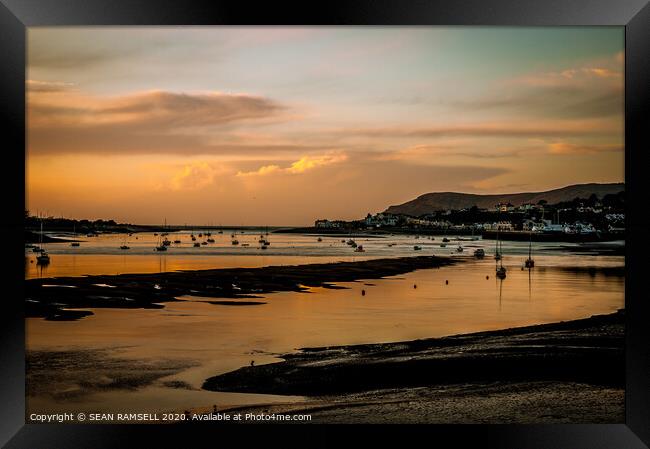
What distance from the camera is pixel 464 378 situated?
5.87 metres

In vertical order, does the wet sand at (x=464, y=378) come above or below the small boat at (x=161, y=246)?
below

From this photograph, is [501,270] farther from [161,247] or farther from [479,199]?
[161,247]

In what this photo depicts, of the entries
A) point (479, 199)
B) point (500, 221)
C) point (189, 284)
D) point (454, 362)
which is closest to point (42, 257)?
point (189, 284)

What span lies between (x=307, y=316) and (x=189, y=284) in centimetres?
226

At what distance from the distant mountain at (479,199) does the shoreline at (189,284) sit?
0.79 metres

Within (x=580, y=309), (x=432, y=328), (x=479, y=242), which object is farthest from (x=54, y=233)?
(x=580, y=309)

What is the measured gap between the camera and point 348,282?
382 inches

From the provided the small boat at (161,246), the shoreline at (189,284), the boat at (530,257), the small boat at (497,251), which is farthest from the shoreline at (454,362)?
the small boat at (161,246)

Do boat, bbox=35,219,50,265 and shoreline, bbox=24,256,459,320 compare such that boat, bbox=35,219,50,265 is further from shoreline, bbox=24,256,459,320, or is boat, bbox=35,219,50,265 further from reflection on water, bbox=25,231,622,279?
shoreline, bbox=24,256,459,320

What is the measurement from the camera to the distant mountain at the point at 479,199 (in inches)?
257

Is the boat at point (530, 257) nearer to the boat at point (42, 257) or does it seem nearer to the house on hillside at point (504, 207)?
the house on hillside at point (504, 207)

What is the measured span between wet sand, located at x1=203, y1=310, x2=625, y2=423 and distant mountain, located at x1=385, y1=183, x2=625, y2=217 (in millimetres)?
1182

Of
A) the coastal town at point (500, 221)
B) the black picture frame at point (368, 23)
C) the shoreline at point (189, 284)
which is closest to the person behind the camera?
the black picture frame at point (368, 23)

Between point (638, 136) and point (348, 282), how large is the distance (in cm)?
546
